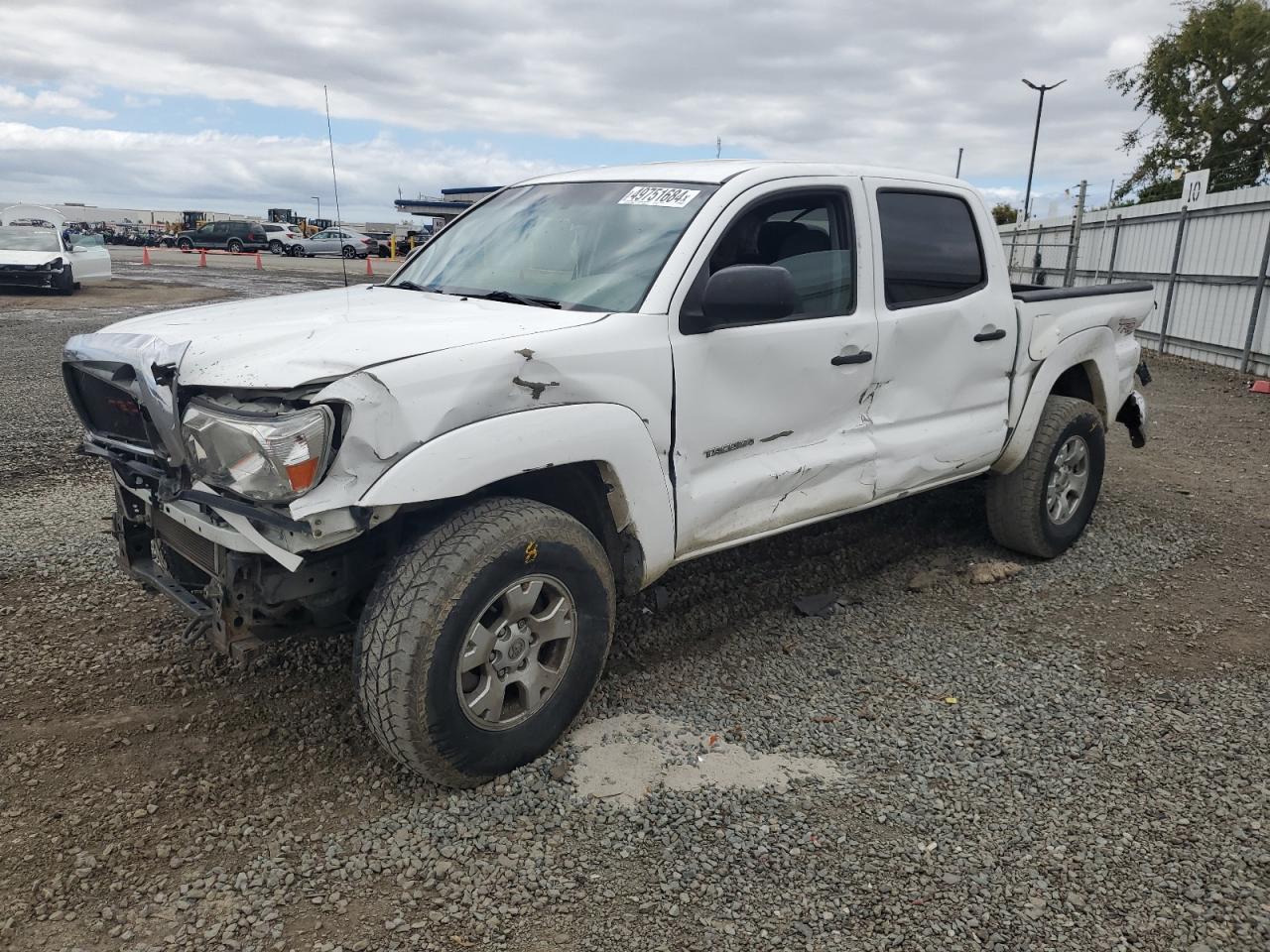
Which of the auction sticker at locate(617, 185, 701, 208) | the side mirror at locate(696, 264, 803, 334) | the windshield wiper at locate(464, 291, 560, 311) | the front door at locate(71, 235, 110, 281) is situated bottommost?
the front door at locate(71, 235, 110, 281)

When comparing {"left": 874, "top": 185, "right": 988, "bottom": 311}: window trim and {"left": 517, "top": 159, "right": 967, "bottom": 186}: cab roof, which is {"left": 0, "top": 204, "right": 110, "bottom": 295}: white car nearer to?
{"left": 517, "top": 159, "right": 967, "bottom": 186}: cab roof

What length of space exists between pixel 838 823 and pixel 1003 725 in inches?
36.4

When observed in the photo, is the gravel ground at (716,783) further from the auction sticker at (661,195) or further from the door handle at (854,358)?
the auction sticker at (661,195)

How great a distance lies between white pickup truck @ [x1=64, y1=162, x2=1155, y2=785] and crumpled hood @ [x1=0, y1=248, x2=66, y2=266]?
1794 centimetres

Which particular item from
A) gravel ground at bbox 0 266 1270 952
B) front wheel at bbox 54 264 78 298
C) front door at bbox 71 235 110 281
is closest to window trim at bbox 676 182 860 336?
gravel ground at bbox 0 266 1270 952

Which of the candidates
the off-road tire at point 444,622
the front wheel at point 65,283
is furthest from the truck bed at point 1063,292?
the front wheel at point 65,283

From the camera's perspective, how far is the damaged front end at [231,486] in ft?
8.36

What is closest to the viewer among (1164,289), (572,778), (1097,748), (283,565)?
(283,565)

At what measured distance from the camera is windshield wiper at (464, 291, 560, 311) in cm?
333

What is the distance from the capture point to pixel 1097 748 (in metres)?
3.29

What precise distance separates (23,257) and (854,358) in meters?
19.8

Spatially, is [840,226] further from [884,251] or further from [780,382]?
[780,382]

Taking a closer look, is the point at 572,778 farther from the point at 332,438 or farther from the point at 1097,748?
the point at 1097,748

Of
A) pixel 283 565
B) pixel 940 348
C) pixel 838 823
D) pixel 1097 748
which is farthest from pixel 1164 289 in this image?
pixel 283 565
